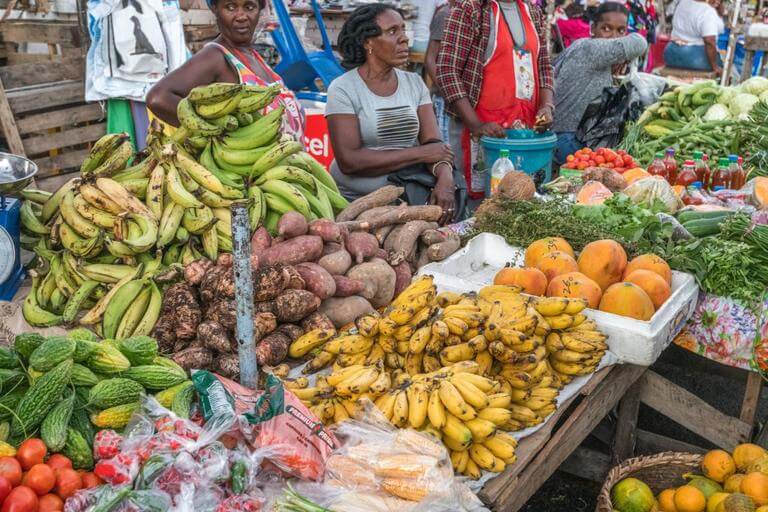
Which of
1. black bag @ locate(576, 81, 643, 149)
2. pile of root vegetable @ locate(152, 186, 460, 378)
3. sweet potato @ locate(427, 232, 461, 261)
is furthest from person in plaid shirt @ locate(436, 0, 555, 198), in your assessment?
pile of root vegetable @ locate(152, 186, 460, 378)

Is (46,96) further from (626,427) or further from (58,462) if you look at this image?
(626,427)

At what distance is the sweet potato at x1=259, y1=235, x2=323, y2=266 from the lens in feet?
8.95

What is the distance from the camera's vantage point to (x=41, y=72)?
244 inches

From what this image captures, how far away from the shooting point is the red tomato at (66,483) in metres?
1.69

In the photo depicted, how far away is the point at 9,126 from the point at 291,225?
13.8ft

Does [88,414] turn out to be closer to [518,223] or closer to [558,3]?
[518,223]

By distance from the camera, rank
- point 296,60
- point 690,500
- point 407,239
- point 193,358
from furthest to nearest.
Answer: point 296,60 < point 407,239 < point 690,500 < point 193,358

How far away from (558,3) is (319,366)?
382 inches

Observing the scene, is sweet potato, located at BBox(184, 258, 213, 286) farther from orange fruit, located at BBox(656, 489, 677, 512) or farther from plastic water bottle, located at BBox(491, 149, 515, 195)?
plastic water bottle, located at BBox(491, 149, 515, 195)

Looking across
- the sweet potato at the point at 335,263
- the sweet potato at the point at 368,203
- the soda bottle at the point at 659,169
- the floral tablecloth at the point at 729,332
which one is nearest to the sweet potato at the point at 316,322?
the sweet potato at the point at 335,263

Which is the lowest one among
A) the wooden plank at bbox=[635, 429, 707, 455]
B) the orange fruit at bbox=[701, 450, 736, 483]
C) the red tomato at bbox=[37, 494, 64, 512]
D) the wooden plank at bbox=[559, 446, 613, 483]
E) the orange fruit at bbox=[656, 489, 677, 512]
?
the wooden plank at bbox=[559, 446, 613, 483]

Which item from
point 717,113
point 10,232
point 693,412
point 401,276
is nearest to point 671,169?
point 717,113

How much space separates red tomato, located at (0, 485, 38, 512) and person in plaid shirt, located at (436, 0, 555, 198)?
458 centimetres

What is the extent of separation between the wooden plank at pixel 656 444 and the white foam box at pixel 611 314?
757 mm
